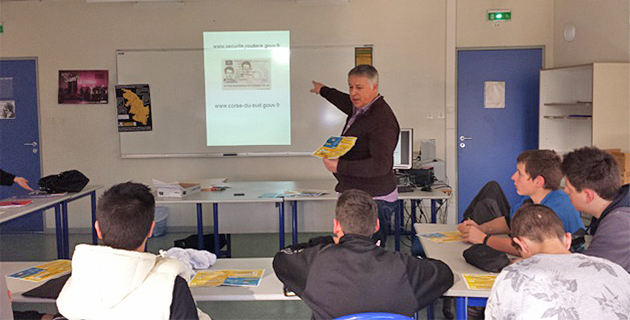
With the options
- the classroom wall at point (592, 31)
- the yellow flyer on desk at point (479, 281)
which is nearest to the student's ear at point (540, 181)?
the yellow flyer on desk at point (479, 281)

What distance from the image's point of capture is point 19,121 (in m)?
6.50

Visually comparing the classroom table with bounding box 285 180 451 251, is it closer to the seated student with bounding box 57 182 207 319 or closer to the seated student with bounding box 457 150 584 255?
the seated student with bounding box 457 150 584 255

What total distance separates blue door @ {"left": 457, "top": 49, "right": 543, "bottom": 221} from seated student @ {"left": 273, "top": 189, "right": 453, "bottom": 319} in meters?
4.55

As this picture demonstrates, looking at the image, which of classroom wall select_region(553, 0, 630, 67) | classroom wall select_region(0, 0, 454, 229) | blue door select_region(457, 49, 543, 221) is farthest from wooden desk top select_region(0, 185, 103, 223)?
classroom wall select_region(553, 0, 630, 67)

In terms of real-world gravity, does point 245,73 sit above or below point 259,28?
below

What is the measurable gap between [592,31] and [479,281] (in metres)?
4.15

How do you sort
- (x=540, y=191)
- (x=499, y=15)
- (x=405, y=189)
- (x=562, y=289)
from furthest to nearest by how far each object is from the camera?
(x=499, y=15) → (x=405, y=189) → (x=540, y=191) → (x=562, y=289)

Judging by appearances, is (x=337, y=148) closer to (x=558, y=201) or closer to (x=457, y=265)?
(x=457, y=265)

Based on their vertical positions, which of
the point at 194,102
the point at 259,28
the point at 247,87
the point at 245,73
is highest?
the point at 259,28

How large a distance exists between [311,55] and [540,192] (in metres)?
3.90

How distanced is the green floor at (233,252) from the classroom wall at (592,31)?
2.54 meters

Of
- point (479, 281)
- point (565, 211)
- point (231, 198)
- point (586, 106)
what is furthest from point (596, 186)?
point (586, 106)

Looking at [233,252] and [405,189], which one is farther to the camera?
[233,252]

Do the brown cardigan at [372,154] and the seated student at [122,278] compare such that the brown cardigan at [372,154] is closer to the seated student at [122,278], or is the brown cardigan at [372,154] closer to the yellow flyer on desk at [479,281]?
the yellow flyer on desk at [479,281]
